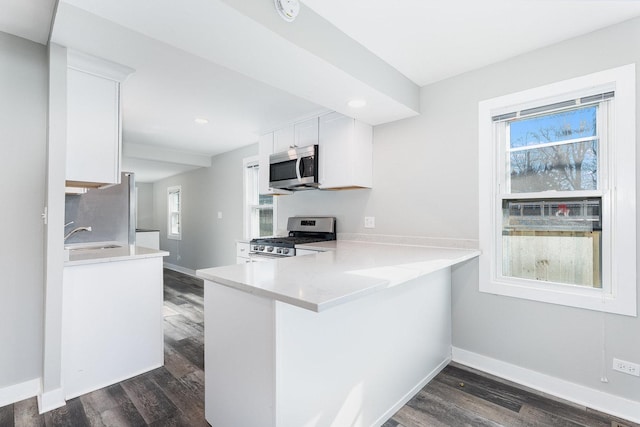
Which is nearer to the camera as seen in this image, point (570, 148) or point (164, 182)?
point (570, 148)

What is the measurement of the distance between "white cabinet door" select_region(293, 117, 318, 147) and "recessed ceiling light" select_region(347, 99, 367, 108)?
82 cm

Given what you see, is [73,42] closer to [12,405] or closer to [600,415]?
[12,405]

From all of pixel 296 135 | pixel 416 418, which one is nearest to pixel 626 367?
pixel 416 418

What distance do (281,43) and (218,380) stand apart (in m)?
1.78

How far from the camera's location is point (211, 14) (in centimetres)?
137

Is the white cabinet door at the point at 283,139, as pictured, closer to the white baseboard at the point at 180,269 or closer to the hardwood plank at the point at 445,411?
the hardwood plank at the point at 445,411

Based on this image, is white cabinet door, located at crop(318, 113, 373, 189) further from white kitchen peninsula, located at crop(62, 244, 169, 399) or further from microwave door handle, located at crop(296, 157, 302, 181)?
white kitchen peninsula, located at crop(62, 244, 169, 399)

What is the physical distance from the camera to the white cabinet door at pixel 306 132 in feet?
10.8

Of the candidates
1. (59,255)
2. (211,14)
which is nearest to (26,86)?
(59,255)

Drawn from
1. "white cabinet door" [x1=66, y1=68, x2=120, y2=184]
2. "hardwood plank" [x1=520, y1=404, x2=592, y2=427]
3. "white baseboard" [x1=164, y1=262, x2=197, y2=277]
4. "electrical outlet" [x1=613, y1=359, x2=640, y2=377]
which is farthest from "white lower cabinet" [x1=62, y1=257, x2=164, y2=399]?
"white baseboard" [x1=164, y1=262, x2=197, y2=277]

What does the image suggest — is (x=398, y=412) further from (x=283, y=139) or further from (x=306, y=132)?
(x=283, y=139)

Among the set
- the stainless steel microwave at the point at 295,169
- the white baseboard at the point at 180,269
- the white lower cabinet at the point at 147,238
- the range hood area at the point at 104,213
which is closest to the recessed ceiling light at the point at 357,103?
the stainless steel microwave at the point at 295,169

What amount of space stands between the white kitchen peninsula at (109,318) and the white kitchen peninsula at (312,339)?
999mm

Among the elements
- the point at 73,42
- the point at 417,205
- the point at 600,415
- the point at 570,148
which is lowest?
the point at 600,415
